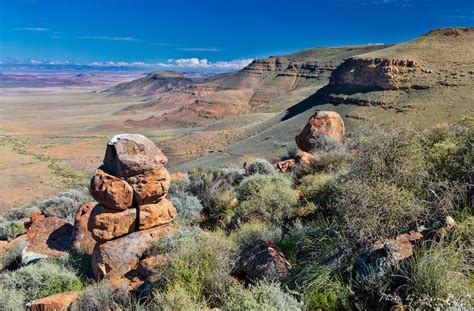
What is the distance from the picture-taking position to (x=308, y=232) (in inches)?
247

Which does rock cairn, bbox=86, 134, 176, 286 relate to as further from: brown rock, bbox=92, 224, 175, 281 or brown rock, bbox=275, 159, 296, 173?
brown rock, bbox=275, 159, 296, 173

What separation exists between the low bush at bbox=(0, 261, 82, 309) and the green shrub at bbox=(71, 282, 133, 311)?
4.33ft

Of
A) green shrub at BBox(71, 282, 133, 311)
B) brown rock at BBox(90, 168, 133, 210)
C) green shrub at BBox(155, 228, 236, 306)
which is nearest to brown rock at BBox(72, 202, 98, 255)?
brown rock at BBox(90, 168, 133, 210)

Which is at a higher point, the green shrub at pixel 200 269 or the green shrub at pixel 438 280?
the green shrub at pixel 438 280

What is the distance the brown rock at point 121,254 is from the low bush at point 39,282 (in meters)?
0.49

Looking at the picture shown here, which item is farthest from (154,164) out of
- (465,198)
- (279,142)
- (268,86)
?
(268,86)

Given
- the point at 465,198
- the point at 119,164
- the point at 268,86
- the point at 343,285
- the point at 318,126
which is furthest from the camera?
the point at 268,86

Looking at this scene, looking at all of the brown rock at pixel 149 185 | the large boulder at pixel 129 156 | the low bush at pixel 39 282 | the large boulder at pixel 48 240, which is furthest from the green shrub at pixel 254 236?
the large boulder at pixel 48 240

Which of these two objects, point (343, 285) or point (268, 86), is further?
point (268, 86)

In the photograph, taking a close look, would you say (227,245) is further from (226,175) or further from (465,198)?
(226,175)

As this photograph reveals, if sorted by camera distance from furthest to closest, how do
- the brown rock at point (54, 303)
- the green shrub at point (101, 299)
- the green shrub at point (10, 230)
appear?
the green shrub at point (10, 230) < the brown rock at point (54, 303) < the green shrub at point (101, 299)

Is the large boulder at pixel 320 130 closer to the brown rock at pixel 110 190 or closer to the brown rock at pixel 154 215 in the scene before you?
the brown rock at pixel 154 215

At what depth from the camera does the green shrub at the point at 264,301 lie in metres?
4.21

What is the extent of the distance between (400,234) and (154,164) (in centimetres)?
476
